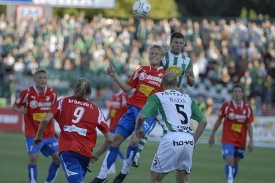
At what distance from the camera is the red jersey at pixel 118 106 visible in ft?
62.1

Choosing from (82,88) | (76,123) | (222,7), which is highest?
(222,7)

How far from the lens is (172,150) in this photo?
10102 millimetres

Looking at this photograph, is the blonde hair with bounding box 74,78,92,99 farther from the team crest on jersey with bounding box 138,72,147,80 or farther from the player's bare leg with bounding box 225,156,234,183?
the player's bare leg with bounding box 225,156,234,183

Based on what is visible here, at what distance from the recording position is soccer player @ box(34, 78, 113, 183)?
973 cm

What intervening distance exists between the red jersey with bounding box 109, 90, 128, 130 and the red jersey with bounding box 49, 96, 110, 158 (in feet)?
29.3

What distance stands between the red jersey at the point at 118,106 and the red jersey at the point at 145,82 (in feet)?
19.4

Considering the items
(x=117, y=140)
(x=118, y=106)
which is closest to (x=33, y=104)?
(x=117, y=140)

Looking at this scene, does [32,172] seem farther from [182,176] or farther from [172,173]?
[172,173]

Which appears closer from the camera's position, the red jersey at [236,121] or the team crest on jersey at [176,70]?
the team crest on jersey at [176,70]

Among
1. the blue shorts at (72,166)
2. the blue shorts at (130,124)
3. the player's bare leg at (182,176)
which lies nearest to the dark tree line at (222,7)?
the blue shorts at (130,124)

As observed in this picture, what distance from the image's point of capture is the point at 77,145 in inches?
383

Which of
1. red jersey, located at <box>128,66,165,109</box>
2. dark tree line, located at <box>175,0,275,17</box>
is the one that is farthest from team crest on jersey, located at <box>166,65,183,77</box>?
dark tree line, located at <box>175,0,275,17</box>

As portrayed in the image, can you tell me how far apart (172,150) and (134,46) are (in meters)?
22.3

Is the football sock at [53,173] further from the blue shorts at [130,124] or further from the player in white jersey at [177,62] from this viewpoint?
the player in white jersey at [177,62]
